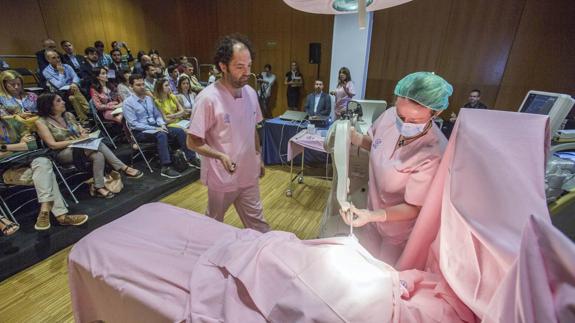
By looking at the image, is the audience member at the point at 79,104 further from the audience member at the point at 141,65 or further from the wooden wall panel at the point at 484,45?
the wooden wall panel at the point at 484,45

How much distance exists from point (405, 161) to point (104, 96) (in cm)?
425

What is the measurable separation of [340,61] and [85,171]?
15.7ft

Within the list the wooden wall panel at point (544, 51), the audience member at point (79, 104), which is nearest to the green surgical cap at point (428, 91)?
the audience member at point (79, 104)

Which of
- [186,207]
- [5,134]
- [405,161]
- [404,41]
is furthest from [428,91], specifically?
[404,41]

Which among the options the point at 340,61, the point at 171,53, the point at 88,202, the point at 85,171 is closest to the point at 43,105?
the point at 85,171

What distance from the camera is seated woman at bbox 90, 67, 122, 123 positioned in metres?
3.60

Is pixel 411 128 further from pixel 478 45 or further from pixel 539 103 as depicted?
pixel 478 45

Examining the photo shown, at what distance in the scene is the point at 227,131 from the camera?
4.91 ft

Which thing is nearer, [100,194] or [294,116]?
[100,194]

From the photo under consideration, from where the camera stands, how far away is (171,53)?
7.63 meters

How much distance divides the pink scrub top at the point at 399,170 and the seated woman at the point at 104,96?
11.5 feet

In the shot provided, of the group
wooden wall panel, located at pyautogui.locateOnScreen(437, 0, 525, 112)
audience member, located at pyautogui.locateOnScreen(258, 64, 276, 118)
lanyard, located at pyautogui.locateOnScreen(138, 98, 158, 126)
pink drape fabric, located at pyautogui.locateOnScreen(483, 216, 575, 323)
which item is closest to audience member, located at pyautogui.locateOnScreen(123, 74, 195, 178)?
lanyard, located at pyautogui.locateOnScreen(138, 98, 158, 126)

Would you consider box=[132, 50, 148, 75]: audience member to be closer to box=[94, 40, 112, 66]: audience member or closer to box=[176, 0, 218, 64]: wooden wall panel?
box=[94, 40, 112, 66]: audience member

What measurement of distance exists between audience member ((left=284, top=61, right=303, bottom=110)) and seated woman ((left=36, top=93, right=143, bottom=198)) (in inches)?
178
